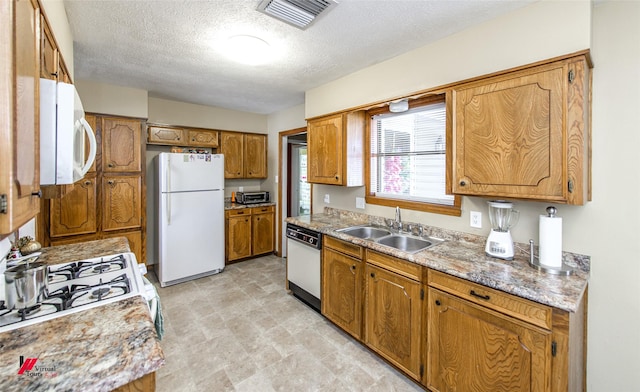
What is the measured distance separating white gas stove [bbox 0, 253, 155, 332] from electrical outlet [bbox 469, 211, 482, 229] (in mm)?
2123

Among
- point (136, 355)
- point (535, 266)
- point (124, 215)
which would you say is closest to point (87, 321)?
point (136, 355)

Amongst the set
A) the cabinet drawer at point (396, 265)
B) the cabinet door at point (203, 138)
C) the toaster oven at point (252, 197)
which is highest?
the cabinet door at point (203, 138)

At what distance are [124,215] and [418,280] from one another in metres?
3.45

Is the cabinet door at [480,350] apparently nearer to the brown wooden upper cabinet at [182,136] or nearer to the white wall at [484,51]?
the white wall at [484,51]

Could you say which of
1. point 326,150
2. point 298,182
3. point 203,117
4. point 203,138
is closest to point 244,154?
point 203,138

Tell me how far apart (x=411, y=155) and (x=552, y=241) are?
1303mm

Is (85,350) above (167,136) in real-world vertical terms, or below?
below

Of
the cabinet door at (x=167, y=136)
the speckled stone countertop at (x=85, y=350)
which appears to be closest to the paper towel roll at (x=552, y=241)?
the speckled stone countertop at (x=85, y=350)

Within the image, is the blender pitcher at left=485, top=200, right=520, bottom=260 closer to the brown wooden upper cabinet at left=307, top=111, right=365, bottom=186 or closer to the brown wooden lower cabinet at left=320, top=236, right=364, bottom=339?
the brown wooden lower cabinet at left=320, top=236, right=364, bottom=339

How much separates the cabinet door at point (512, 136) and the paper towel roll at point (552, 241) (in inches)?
5.6

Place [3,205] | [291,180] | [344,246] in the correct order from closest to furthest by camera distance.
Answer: [3,205], [344,246], [291,180]

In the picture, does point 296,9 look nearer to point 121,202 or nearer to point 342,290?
point 342,290

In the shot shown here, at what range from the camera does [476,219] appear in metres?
2.07

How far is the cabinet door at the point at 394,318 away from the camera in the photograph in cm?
186
